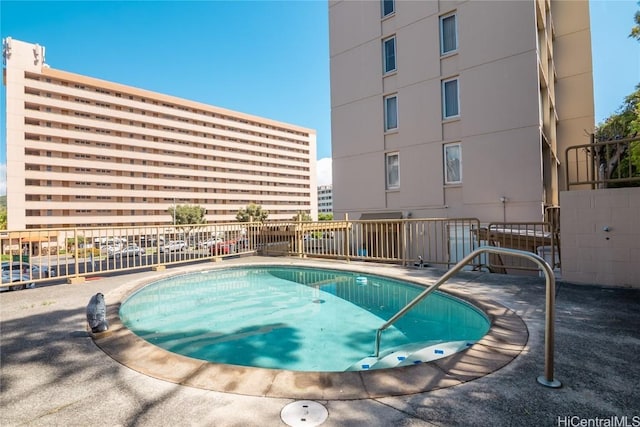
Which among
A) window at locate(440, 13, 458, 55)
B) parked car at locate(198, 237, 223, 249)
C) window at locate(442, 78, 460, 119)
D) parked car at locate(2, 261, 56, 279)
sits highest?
window at locate(440, 13, 458, 55)

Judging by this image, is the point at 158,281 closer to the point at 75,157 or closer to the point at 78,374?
the point at 78,374

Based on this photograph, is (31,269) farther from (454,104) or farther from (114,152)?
(114,152)

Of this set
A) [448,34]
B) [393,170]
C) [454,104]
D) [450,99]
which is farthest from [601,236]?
[448,34]

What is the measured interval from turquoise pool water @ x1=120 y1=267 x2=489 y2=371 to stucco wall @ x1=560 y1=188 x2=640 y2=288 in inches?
82.5

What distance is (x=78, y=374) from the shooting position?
234 centimetres

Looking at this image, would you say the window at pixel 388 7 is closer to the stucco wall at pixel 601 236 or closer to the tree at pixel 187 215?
the stucco wall at pixel 601 236

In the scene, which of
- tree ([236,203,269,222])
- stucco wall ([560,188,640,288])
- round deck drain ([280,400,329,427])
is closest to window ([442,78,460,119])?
→ stucco wall ([560,188,640,288])

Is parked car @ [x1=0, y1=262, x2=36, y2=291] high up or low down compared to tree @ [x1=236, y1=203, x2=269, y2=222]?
down

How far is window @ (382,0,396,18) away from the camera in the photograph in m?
11.8

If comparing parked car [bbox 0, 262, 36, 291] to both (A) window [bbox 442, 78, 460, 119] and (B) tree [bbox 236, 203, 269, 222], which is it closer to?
(A) window [bbox 442, 78, 460, 119]

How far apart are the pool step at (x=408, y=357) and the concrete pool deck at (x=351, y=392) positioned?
2.19ft

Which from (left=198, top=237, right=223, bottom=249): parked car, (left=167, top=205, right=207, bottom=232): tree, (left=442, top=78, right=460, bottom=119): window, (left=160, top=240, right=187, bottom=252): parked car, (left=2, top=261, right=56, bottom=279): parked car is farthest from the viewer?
(left=167, top=205, right=207, bottom=232): tree

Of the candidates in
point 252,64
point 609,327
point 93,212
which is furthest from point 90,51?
point 609,327

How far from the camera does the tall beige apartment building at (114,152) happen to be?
42.9 metres
